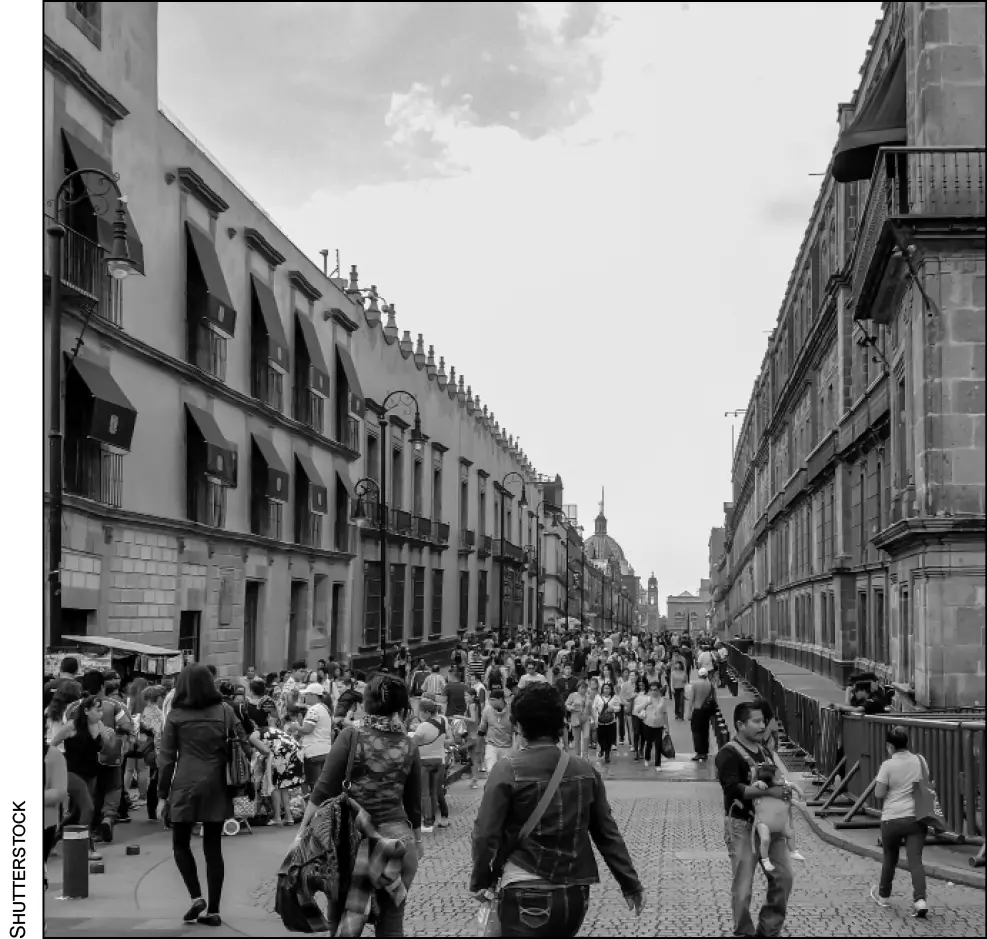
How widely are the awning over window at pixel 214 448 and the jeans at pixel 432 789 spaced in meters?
12.5

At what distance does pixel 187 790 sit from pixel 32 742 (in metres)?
0.99

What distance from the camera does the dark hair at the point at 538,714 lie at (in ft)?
18.2

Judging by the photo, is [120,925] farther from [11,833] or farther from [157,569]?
[157,569]

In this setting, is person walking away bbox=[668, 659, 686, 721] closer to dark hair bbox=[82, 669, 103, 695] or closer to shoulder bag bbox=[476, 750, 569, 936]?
dark hair bbox=[82, 669, 103, 695]

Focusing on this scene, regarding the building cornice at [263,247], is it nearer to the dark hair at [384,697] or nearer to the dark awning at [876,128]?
the dark awning at [876,128]

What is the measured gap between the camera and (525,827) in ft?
17.5

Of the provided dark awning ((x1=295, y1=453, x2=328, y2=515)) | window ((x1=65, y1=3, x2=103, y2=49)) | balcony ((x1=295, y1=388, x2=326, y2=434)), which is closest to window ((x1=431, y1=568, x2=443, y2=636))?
balcony ((x1=295, y1=388, x2=326, y2=434))

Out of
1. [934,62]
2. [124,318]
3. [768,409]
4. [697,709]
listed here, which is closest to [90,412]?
[124,318]

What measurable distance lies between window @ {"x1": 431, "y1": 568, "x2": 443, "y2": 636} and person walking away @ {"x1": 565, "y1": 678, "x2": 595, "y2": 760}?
27541 millimetres

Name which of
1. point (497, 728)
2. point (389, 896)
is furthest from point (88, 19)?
point (389, 896)

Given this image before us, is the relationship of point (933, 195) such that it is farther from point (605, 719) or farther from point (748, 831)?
point (748, 831)

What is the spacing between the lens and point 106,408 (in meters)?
20.2

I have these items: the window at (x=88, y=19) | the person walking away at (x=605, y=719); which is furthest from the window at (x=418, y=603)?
the window at (x=88, y=19)

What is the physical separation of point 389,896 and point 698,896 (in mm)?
4030
